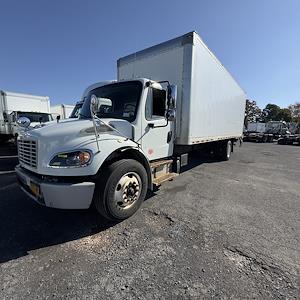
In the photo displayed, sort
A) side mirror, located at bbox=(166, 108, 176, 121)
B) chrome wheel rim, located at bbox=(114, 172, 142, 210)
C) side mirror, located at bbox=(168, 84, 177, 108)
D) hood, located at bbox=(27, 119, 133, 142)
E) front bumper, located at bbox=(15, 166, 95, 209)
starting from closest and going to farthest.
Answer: front bumper, located at bbox=(15, 166, 95, 209)
hood, located at bbox=(27, 119, 133, 142)
chrome wheel rim, located at bbox=(114, 172, 142, 210)
side mirror, located at bbox=(168, 84, 177, 108)
side mirror, located at bbox=(166, 108, 176, 121)

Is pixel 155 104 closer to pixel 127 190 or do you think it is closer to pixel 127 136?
pixel 127 136

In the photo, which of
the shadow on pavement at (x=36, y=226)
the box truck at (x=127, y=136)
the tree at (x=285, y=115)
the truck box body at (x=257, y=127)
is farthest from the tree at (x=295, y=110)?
the shadow on pavement at (x=36, y=226)

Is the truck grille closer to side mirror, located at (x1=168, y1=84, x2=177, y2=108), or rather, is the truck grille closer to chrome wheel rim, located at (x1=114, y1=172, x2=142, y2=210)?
chrome wheel rim, located at (x1=114, y1=172, x2=142, y2=210)

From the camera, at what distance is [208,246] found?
3111 millimetres

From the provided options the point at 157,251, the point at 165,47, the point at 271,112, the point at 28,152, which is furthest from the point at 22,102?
the point at 271,112

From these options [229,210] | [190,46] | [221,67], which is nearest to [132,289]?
[229,210]

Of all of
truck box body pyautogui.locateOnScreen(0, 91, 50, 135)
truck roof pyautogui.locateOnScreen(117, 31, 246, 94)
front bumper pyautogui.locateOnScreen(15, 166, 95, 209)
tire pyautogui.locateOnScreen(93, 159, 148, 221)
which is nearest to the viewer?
front bumper pyautogui.locateOnScreen(15, 166, 95, 209)

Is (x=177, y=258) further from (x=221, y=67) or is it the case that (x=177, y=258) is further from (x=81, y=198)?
(x=221, y=67)

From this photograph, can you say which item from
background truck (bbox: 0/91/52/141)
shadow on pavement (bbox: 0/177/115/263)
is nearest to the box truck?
shadow on pavement (bbox: 0/177/115/263)

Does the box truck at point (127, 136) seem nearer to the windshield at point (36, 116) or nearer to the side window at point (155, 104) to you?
the side window at point (155, 104)

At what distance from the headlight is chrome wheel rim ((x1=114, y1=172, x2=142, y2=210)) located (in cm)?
76

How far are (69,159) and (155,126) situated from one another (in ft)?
6.77

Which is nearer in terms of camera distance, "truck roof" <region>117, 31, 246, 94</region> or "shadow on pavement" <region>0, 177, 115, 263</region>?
"shadow on pavement" <region>0, 177, 115, 263</region>

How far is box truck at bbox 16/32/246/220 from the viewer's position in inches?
126
